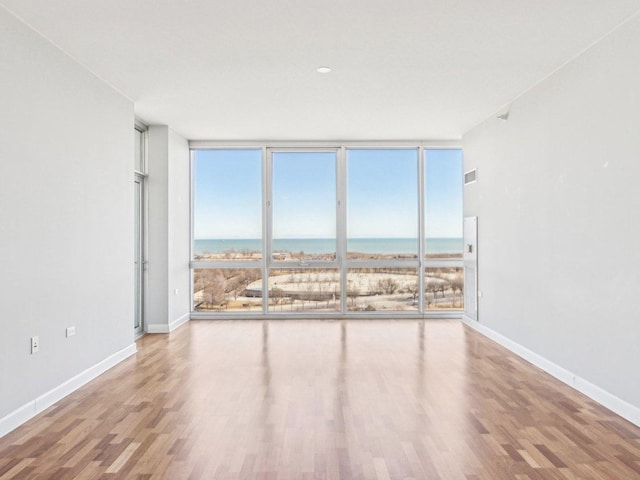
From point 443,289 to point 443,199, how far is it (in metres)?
1.45

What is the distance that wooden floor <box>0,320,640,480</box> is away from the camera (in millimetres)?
2668

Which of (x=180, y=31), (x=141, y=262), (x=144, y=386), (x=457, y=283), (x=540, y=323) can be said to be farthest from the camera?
(x=457, y=283)

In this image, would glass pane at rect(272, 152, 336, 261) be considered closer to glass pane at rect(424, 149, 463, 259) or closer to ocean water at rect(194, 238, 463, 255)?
ocean water at rect(194, 238, 463, 255)

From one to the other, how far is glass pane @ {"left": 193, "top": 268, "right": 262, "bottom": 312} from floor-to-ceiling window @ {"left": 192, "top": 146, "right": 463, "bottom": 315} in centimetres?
2

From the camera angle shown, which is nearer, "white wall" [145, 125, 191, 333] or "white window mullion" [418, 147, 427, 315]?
"white wall" [145, 125, 191, 333]

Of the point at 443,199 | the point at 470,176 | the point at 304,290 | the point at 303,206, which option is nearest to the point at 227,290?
the point at 304,290

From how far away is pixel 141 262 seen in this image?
21.4ft

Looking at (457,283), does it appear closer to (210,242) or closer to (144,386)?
(210,242)

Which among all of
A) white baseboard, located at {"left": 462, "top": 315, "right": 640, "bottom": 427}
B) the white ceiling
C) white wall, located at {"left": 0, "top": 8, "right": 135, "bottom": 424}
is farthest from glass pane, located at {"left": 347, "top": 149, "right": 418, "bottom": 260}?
white wall, located at {"left": 0, "top": 8, "right": 135, "bottom": 424}

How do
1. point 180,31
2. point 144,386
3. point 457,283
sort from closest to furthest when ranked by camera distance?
1. point 180,31
2. point 144,386
3. point 457,283

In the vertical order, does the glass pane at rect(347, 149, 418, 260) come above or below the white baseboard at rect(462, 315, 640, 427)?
above

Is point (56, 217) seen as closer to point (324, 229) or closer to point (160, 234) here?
point (160, 234)

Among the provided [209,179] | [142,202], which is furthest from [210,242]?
[142,202]

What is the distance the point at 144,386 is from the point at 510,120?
469cm
